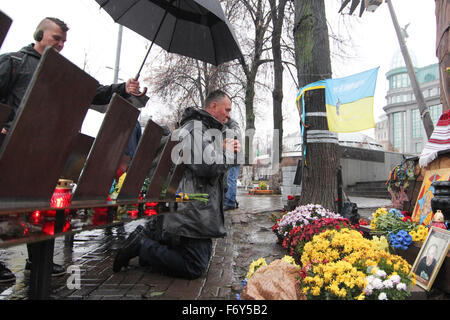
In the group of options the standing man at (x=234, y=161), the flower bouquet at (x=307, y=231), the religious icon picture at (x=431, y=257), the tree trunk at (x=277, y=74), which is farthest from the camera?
the tree trunk at (x=277, y=74)

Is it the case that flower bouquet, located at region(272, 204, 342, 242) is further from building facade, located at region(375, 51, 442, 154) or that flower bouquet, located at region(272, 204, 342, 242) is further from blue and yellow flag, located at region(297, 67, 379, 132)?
building facade, located at region(375, 51, 442, 154)

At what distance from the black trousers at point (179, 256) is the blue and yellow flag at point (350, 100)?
3.66 meters

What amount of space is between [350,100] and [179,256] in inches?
174

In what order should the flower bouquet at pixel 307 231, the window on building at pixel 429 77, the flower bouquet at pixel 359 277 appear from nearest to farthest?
1. the flower bouquet at pixel 359 277
2. the flower bouquet at pixel 307 231
3. the window on building at pixel 429 77

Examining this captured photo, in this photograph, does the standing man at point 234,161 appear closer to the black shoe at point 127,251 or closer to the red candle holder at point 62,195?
the black shoe at point 127,251

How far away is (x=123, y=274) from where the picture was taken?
3258mm

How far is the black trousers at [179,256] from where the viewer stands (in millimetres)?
3090

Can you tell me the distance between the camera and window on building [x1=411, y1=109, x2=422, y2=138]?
73188 mm

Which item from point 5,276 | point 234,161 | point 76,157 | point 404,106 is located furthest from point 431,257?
point 404,106

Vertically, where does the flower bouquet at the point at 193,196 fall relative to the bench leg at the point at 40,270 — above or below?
above

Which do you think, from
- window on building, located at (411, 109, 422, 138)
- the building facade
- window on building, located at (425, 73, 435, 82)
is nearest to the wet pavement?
the building facade

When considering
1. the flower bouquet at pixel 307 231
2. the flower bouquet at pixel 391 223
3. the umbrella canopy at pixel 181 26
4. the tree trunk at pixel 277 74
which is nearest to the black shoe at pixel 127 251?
the flower bouquet at pixel 307 231

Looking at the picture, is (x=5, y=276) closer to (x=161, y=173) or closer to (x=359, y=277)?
(x=161, y=173)

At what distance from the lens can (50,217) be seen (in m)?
1.46
